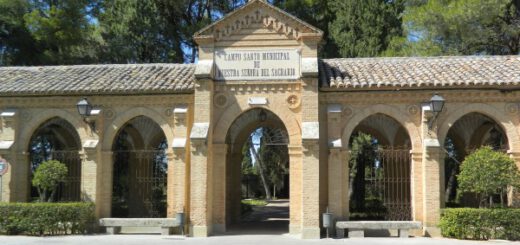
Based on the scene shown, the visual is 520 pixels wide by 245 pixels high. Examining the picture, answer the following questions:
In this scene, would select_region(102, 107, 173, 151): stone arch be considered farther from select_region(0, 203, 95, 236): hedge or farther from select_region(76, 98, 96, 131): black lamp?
select_region(0, 203, 95, 236): hedge

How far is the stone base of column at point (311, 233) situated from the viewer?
1584cm

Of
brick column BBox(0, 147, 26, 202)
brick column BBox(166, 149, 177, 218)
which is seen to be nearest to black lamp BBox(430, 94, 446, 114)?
brick column BBox(166, 149, 177, 218)

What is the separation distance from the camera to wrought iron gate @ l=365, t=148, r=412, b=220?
17.9 m

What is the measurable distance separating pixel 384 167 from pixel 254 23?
7520 mm

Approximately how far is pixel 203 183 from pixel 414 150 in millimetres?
6455

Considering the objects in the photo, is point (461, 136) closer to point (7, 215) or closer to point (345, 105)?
point (345, 105)

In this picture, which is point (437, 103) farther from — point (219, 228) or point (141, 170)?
point (141, 170)

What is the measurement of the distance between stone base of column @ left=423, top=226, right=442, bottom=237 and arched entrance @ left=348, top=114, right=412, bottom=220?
1.41 m

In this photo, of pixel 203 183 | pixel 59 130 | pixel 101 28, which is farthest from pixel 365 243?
pixel 101 28

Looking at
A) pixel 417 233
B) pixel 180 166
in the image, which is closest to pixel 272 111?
pixel 180 166

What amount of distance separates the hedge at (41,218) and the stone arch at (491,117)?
11.3 m

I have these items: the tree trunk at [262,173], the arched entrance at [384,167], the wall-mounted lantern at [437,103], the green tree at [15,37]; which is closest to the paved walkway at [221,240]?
the arched entrance at [384,167]

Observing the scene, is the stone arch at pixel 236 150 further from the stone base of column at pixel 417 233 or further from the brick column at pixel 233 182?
the stone base of column at pixel 417 233

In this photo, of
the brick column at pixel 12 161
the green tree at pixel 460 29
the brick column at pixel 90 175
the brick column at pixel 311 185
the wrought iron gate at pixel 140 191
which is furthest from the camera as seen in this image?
the green tree at pixel 460 29
